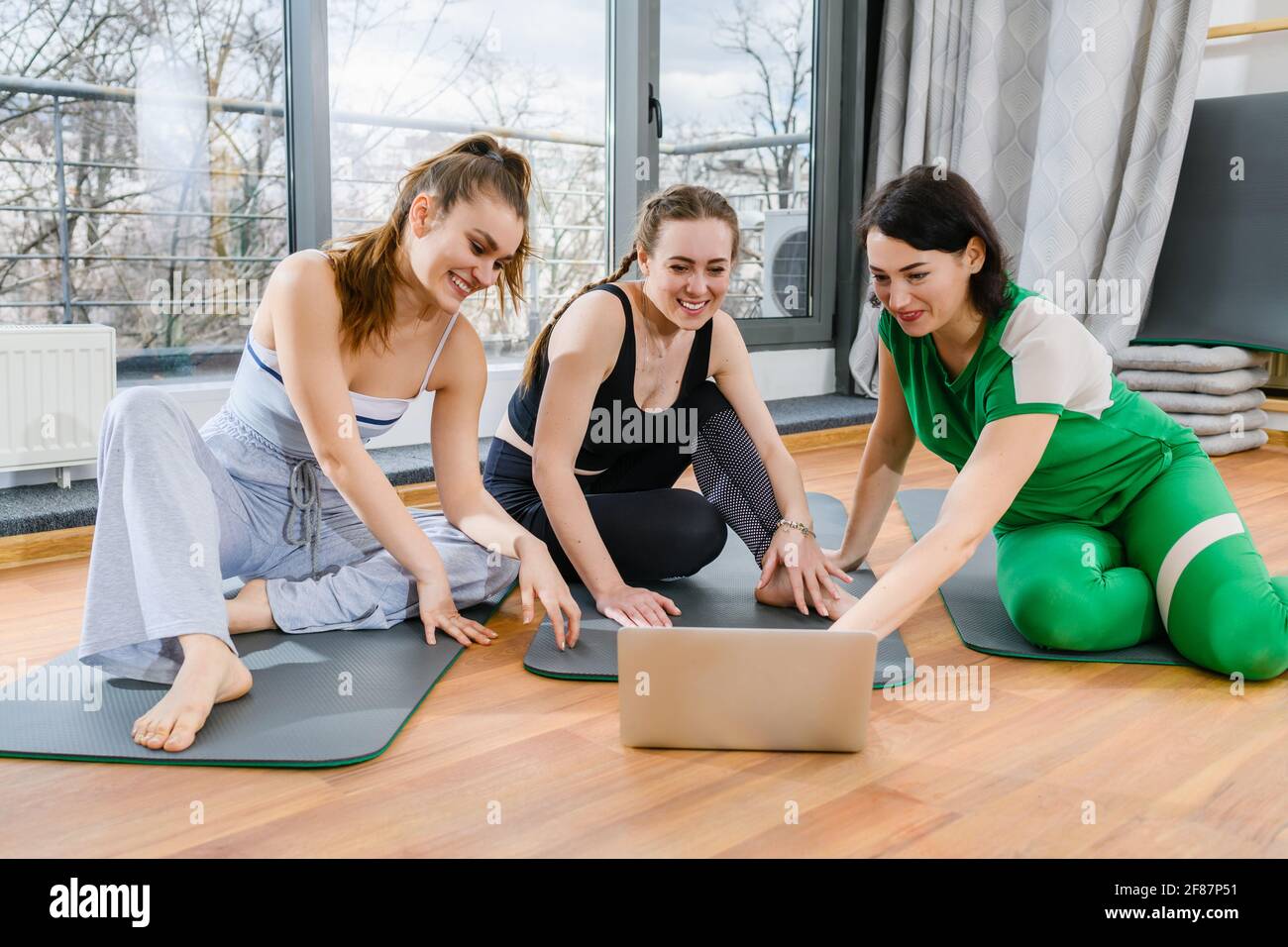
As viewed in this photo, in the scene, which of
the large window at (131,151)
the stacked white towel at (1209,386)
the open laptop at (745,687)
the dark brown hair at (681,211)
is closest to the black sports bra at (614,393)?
the dark brown hair at (681,211)

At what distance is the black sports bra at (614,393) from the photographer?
1808mm

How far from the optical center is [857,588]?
6.46 ft

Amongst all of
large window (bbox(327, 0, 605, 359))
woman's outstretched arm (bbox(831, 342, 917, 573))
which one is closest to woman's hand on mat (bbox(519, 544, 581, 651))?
woman's outstretched arm (bbox(831, 342, 917, 573))

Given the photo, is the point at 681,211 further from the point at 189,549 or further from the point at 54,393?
the point at 54,393

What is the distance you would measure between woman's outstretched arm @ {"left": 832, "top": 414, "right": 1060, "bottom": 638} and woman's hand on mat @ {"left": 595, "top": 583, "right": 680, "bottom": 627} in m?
0.33

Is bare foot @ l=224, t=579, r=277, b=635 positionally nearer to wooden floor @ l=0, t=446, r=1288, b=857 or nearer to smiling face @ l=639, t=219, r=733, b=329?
→ wooden floor @ l=0, t=446, r=1288, b=857

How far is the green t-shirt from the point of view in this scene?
154 cm

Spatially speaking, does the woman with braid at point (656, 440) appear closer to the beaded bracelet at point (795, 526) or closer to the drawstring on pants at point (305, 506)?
the beaded bracelet at point (795, 526)

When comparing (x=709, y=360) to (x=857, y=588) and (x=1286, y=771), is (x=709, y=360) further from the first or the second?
(x=1286, y=771)

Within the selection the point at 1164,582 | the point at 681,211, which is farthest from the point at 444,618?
the point at 1164,582

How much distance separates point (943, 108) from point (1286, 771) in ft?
10.1

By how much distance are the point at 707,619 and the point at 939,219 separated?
0.69m

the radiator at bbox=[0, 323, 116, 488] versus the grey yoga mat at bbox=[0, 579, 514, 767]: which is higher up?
the radiator at bbox=[0, 323, 116, 488]
